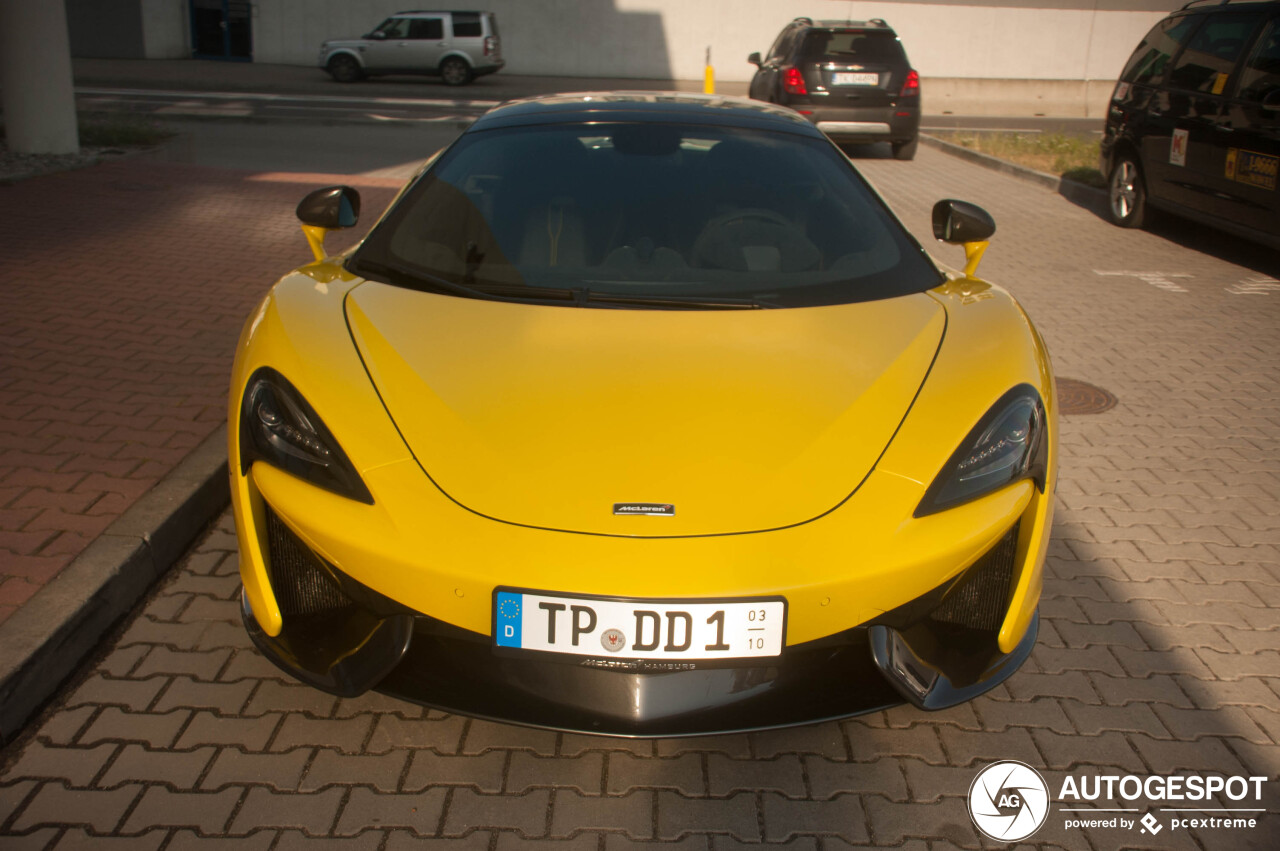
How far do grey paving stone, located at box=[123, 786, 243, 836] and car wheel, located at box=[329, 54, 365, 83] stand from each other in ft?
88.0

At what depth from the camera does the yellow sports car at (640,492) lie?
219cm

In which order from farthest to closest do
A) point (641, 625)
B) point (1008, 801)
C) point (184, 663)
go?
point (184, 663) < point (1008, 801) < point (641, 625)

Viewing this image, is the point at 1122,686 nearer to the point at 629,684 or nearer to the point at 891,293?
the point at 891,293

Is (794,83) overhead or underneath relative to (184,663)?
overhead

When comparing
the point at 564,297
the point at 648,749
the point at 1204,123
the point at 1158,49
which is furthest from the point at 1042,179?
the point at 648,749

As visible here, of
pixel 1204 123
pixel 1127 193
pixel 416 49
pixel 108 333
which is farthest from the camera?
pixel 416 49

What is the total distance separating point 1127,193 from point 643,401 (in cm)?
922

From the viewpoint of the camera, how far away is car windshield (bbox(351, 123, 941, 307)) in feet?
10.2

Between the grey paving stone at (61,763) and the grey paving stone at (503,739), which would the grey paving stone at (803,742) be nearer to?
the grey paving stone at (503,739)

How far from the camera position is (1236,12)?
8820 mm

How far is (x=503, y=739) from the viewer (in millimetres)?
2635

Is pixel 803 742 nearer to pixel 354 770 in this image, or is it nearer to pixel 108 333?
pixel 354 770

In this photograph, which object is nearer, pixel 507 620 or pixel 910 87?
pixel 507 620

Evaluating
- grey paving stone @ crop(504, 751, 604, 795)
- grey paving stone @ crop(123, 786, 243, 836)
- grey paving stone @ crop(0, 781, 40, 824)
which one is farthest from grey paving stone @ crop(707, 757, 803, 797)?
grey paving stone @ crop(0, 781, 40, 824)
